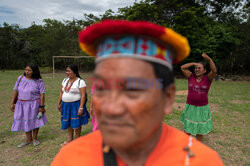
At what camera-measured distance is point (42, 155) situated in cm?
441

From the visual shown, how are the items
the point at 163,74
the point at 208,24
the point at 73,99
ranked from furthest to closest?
1. the point at 208,24
2. the point at 73,99
3. the point at 163,74

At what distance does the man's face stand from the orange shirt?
0.82 feet

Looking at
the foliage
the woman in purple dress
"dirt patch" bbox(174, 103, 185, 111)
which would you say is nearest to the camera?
the woman in purple dress

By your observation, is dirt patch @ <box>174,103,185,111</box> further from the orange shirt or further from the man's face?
the man's face

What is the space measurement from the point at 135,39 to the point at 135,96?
37cm

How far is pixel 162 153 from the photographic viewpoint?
126 centimetres

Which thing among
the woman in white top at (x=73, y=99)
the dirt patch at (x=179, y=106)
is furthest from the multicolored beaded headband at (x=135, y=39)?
the dirt patch at (x=179, y=106)

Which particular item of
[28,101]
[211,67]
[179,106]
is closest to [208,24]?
[179,106]

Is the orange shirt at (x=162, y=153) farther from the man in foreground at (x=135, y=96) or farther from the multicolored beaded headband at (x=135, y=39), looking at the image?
the multicolored beaded headband at (x=135, y=39)

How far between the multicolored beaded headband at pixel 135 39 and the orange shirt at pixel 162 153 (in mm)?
579

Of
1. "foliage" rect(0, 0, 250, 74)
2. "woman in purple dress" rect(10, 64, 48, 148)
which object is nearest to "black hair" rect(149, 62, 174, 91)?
"woman in purple dress" rect(10, 64, 48, 148)

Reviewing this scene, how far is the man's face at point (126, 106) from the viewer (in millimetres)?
1057

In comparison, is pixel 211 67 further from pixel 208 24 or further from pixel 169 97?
pixel 208 24

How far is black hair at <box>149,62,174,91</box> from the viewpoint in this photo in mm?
1178
